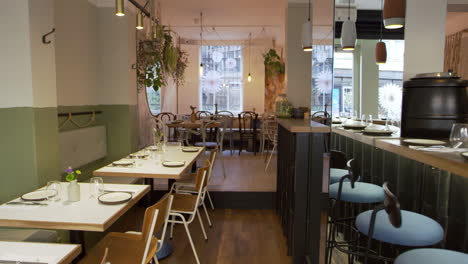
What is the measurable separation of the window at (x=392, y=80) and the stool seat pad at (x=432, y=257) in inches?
50.9

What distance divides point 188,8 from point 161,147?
4364 mm

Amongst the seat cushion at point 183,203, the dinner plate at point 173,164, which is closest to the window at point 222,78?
the seat cushion at point 183,203

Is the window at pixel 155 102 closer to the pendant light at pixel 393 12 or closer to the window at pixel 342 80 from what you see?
the pendant light at pixel 393 12

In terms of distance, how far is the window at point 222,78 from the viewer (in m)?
10.4

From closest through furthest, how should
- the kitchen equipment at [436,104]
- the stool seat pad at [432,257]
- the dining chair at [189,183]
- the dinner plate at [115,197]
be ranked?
the stool seat pad at [432,257]
the dinner plate at [115,197]
the kitchen equipment at [436,104]
the dining chair at [189,183]

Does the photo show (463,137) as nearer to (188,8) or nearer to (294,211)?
(294,211)

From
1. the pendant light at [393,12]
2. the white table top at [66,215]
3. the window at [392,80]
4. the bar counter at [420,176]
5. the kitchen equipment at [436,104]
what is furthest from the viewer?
the window at [392,80]

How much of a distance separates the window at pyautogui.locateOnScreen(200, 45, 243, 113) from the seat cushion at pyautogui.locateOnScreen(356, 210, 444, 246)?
8.84m

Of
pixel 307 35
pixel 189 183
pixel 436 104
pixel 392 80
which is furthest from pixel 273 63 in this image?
pixel 436 104

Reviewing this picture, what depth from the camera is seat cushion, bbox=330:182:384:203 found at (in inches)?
81.6

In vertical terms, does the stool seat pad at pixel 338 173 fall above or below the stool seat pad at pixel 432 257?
above

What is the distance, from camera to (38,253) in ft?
4.72

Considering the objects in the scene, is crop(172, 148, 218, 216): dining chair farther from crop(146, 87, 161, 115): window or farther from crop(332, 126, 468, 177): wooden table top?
crop(146, 87, 161, 115): window

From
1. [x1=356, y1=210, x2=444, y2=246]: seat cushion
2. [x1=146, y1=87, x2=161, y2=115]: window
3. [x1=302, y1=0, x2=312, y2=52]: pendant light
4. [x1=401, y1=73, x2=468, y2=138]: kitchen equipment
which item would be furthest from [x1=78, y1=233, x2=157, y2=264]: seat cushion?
[x1=146, y1=87, x2=161, y2=115]: window
